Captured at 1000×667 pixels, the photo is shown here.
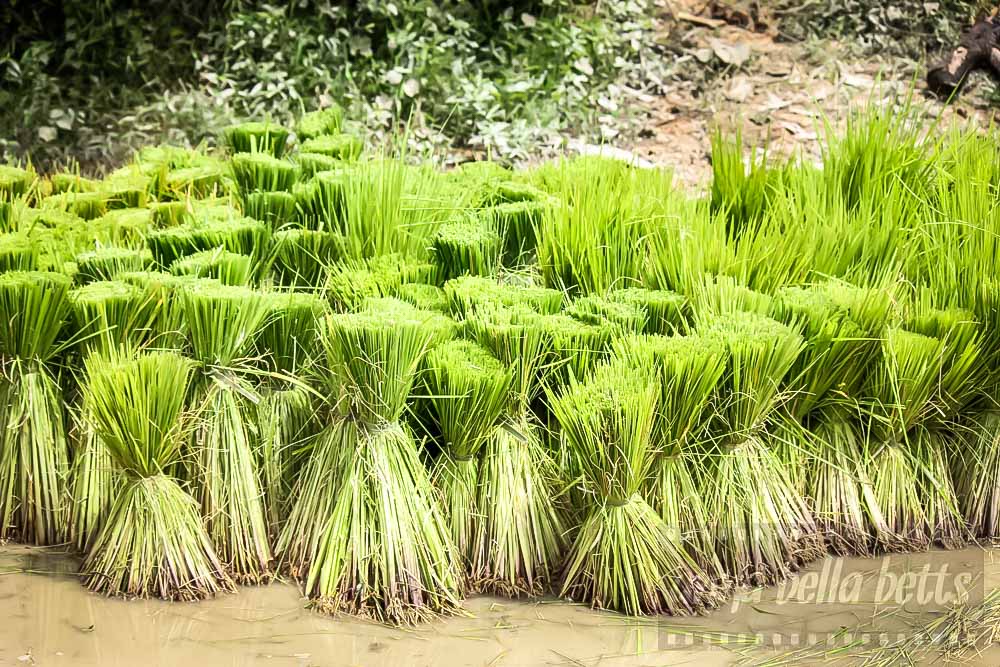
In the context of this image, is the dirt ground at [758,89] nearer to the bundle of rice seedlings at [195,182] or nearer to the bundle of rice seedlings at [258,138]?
the bundle of rice seedlings at [258,138]

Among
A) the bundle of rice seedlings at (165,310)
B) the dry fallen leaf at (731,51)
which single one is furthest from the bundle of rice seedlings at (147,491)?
the dry fallen leaf at (731,51)

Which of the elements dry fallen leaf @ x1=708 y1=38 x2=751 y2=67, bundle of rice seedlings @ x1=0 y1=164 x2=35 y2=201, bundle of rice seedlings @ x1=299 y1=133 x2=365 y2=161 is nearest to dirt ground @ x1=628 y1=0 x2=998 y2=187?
dry fallen leaf @ x1=708 y1=38 x2=751 y2=67

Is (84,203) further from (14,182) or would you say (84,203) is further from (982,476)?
(982,476)

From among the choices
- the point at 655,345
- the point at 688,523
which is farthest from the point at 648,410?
the point at 688,523

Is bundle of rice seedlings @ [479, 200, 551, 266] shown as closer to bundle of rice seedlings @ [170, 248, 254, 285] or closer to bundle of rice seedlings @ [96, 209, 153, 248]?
bundle of rice seedlings @ [170, 248, 254, 285]

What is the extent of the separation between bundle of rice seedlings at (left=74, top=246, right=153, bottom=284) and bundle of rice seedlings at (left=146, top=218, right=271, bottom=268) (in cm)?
5

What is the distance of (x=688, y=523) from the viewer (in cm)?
219

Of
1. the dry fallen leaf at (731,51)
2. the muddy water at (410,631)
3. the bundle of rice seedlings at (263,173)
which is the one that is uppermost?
the dry fallen leaf at (731,51)

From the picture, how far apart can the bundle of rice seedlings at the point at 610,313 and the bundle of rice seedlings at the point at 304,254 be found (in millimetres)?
653

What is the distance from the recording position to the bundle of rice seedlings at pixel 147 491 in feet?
6.74

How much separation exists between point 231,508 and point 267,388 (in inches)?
10.7

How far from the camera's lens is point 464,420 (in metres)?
2.13

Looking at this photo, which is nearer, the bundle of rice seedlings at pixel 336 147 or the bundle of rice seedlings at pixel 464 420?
the bundle of rice seedlings at pixel 464 420

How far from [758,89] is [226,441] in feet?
11.6
